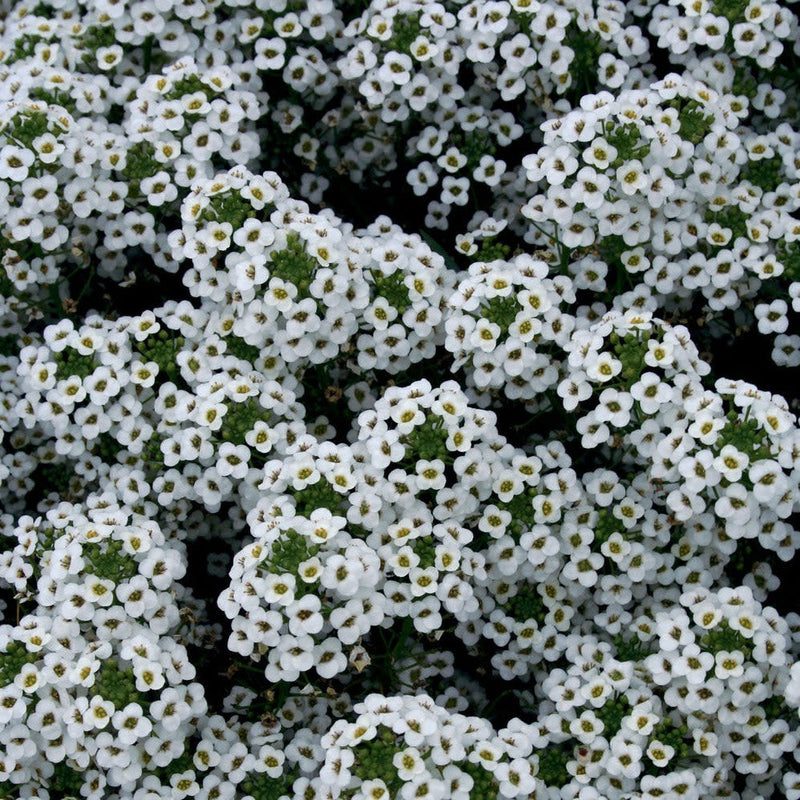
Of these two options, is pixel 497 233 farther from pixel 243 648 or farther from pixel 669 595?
pixel 243 648

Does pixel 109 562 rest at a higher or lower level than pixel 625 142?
lower

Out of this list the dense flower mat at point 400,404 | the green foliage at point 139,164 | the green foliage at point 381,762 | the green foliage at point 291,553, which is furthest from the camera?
the green foliage at point 139,164

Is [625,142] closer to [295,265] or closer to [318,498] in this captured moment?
[295,265]

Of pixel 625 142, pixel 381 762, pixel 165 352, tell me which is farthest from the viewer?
pixel 165 352

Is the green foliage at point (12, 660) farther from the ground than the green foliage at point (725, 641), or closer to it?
closer to it

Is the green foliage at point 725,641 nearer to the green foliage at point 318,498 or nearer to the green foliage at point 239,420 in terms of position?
the green foliage at point 318,498

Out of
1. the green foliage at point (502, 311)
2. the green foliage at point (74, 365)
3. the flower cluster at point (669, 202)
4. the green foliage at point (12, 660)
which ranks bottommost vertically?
the green foliage at point (12, 660)

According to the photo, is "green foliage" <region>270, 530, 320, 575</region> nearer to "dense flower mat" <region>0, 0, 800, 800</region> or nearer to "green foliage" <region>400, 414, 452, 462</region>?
"dense flower mat" <region>0, 0, 800, 800</region>

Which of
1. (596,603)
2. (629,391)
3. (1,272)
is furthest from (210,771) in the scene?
(1,272)

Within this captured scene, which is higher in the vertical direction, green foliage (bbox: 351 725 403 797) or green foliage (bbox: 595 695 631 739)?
green foliage (bbox: 595 695 631 739)

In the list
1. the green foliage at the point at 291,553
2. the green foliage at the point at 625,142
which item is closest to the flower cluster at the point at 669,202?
the green foliage at the point at 625,142

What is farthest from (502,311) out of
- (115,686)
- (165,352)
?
(115,686)

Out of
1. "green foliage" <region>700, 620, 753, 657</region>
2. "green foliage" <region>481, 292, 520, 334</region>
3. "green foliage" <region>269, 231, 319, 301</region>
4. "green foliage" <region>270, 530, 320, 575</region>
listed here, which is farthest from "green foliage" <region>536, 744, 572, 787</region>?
"green foliage" <region>269, 231, 319, 301</region>
